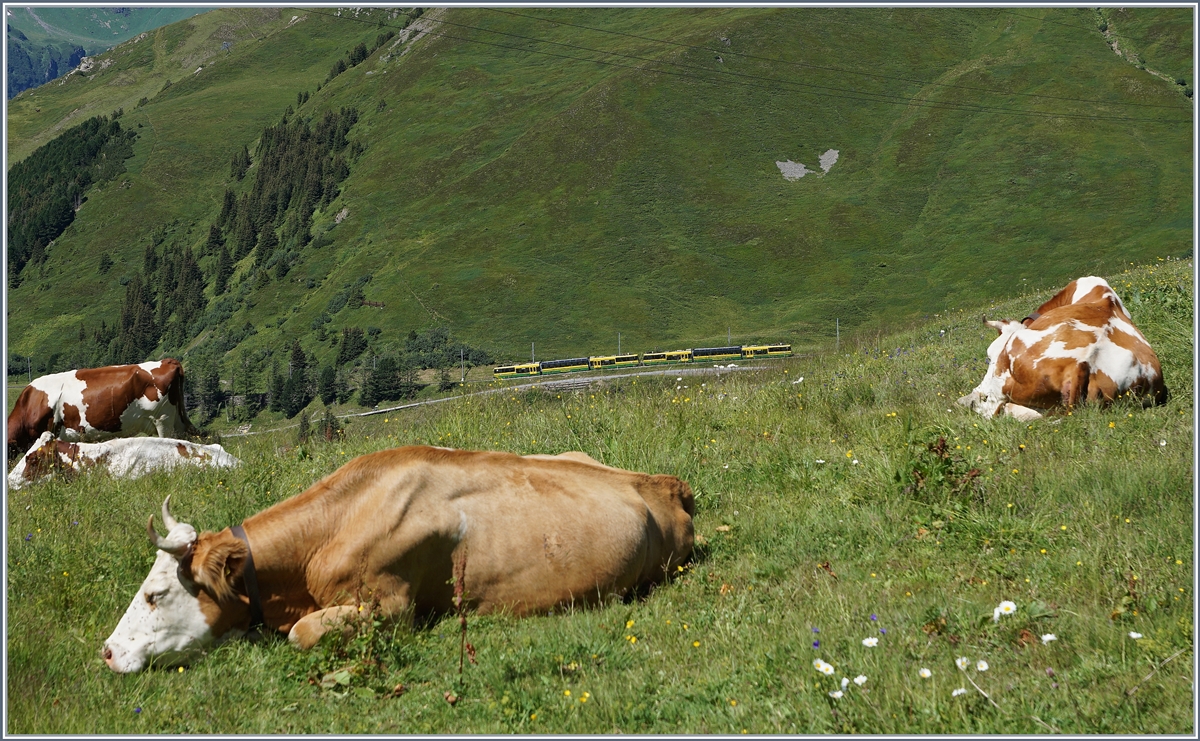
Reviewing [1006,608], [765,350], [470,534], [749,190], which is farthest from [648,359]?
[1006,608]

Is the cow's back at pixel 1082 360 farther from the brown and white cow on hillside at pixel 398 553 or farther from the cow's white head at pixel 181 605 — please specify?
the cow's white head at pixel 181 605

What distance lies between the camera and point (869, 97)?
513ft

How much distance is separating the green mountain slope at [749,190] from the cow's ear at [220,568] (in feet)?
318

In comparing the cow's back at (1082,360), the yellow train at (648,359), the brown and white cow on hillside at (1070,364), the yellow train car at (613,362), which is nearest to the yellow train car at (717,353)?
the yellow train at (648,359)

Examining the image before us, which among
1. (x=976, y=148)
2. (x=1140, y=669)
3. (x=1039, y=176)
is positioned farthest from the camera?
(x=976, y=148)

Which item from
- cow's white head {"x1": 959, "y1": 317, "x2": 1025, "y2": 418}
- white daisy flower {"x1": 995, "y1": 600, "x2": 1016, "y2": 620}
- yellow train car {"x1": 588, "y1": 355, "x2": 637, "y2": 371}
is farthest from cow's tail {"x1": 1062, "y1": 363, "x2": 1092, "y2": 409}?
yellow train car {"x1": 588, "y1": 355, "x2": 637, "y2": 371}

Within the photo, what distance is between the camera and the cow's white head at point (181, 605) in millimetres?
6344

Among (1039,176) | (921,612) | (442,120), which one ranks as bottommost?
(1039,176)

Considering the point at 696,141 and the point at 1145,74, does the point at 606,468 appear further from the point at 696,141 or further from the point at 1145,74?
the point at 1145,74

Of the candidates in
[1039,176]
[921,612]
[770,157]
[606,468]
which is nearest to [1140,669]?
[921,612]

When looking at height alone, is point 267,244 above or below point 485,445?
below

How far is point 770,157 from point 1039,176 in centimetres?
4022

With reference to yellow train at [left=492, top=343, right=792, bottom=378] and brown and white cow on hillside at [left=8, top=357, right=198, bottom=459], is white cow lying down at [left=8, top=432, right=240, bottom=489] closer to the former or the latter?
brown and white cow on hillside at [left=8, top=357, right=198, bottom=459]

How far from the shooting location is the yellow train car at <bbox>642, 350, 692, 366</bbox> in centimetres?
9239
